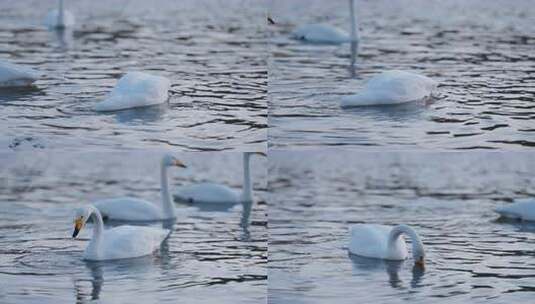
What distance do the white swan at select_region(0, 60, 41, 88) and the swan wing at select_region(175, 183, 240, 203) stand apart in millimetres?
2126

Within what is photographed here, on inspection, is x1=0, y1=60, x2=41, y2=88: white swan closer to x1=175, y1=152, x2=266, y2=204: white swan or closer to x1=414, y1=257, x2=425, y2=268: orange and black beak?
x1=175, y1=152, x2=266, y2=204: white swan

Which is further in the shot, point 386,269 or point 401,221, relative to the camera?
point 401,221

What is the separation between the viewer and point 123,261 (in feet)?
36.3

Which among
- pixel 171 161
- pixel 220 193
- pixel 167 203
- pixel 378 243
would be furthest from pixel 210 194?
pixel 378 243

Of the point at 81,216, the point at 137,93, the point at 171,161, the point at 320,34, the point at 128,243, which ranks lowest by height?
the point at 128,243

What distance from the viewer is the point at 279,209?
13.2m

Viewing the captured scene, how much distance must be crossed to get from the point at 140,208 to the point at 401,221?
2.43 m

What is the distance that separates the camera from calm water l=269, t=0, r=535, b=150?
11.0 m

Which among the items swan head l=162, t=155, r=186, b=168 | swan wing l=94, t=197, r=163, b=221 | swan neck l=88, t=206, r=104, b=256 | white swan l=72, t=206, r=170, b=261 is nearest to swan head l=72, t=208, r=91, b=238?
white swan l=72, t=206, r=170, b=261

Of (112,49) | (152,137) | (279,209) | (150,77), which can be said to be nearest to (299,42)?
(112,49)

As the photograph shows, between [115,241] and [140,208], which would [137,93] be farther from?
[140,208]

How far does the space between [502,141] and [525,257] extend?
0.91 metres

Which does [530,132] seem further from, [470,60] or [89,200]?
[89,200]

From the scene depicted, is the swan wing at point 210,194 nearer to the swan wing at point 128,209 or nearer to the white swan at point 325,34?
the swan wing at point 128,209
